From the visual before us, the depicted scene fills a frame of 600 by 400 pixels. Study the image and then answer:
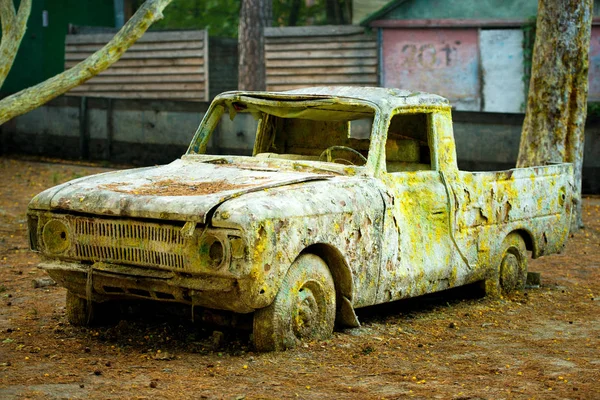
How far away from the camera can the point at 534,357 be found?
6676 millimetres

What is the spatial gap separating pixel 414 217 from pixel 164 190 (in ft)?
6.33

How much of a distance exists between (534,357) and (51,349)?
10.0ft

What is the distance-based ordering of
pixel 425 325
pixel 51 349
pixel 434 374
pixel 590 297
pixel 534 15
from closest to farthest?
pixel 434 374 → pixel 51 349 → pixel 425 325 → pixel 590 297 → pixel 534 15

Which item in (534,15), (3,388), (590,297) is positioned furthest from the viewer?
(534,15)

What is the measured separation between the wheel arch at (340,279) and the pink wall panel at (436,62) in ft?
48.1

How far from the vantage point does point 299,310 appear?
6.53 metres

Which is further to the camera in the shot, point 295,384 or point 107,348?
point 107,348

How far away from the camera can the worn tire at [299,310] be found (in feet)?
20.7

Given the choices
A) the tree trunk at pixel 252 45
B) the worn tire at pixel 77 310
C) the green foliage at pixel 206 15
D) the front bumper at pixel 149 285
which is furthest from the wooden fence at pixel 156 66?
the front bumper at pixel 149 285

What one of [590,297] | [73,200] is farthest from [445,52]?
[73,200]

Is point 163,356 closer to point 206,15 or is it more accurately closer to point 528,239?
point 528,239

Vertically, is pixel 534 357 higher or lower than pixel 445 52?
lower

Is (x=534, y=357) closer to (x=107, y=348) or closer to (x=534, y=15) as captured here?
(x=107, y=348)

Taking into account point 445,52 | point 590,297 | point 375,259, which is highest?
point 445,52
